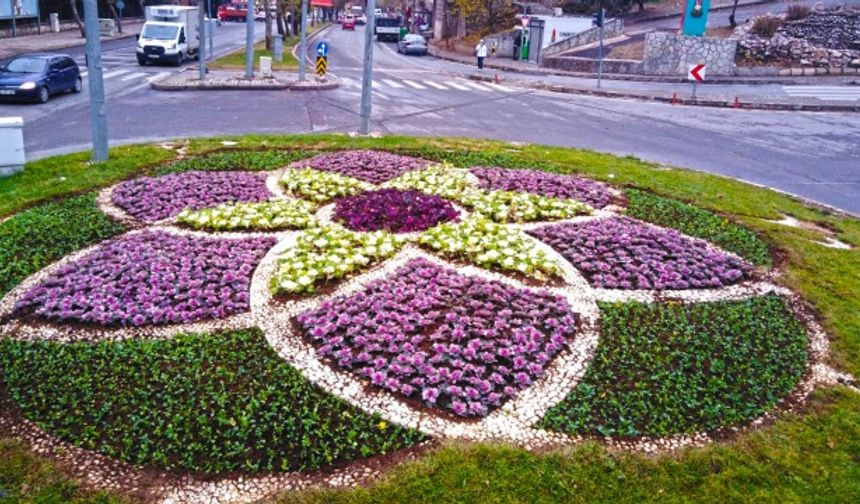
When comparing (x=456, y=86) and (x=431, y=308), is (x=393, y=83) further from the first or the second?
(x=431, y=308)

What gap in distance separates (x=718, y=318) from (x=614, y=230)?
7.99ft

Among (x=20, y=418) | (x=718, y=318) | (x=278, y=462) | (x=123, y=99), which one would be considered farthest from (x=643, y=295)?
(x=123, y=99)

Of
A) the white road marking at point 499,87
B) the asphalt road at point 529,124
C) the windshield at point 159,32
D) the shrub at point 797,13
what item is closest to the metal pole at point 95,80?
the asphalt road at point 529,124

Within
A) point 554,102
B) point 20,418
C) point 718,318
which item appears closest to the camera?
point 20,418

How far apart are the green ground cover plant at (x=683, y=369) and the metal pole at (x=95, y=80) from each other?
33.2ft

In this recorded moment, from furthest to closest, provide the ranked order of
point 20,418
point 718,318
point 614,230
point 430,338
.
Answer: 1. point 614,230
2. point 718,318
3. point 430,338
4. point 20,418

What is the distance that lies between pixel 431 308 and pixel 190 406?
2543mm

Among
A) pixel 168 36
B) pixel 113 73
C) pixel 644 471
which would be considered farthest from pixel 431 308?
pixel 168 36

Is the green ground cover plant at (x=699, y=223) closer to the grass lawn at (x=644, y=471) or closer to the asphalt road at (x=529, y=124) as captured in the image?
the grass lawn at (x=644, y=471)

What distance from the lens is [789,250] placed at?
31.5 feet

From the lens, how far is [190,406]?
5.35 metres

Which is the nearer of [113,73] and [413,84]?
[113,73]

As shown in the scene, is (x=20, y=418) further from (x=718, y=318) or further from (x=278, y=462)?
(x=718, y=318)

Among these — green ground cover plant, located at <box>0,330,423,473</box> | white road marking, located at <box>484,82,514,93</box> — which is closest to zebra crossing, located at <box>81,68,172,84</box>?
white road marking, located at <box>484,82,514,93</box>
